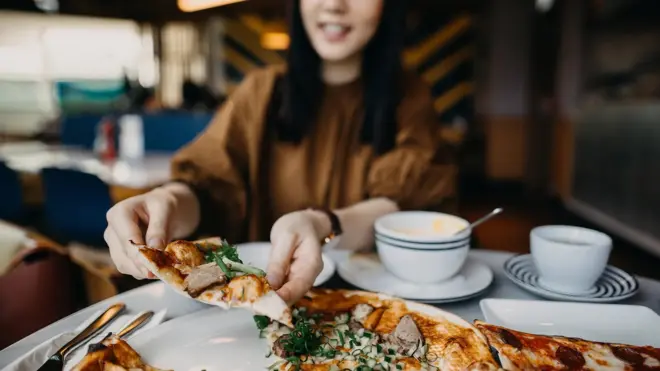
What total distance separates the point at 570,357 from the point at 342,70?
1106 millimetres

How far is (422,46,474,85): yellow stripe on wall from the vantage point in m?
8.65

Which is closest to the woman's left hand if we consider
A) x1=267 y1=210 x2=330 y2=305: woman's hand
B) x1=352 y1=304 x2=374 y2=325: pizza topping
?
x1=267 y1=210 x2=330 y2=305: woman's hand

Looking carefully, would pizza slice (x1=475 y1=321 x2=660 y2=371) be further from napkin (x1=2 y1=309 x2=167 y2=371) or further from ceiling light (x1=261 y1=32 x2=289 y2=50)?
ceiling light (x1=261 y1=32 x2=289 y2=50)

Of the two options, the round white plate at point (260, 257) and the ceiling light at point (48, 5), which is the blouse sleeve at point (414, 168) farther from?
the ceiling light at point (48, 5)

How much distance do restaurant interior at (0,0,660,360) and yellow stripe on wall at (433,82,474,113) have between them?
33 mm

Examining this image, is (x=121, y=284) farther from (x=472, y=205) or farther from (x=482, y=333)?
(x=472, y=205)

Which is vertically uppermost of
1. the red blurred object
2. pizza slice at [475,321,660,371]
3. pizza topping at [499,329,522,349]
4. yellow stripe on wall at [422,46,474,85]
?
yellow stripe on wall at [422,46,474,85]

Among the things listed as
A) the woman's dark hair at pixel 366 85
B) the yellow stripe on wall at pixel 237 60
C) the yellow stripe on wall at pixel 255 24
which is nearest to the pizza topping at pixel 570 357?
the woman's dark hair at pixel 366 85

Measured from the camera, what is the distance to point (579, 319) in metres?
0.87

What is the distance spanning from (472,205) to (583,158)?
143 centimetres

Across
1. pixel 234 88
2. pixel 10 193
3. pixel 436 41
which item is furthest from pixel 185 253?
pixel 436 41

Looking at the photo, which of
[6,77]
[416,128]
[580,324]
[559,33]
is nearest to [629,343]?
[580,324]

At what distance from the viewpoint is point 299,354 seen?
793mm

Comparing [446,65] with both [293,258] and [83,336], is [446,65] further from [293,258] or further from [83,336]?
[83,336]
